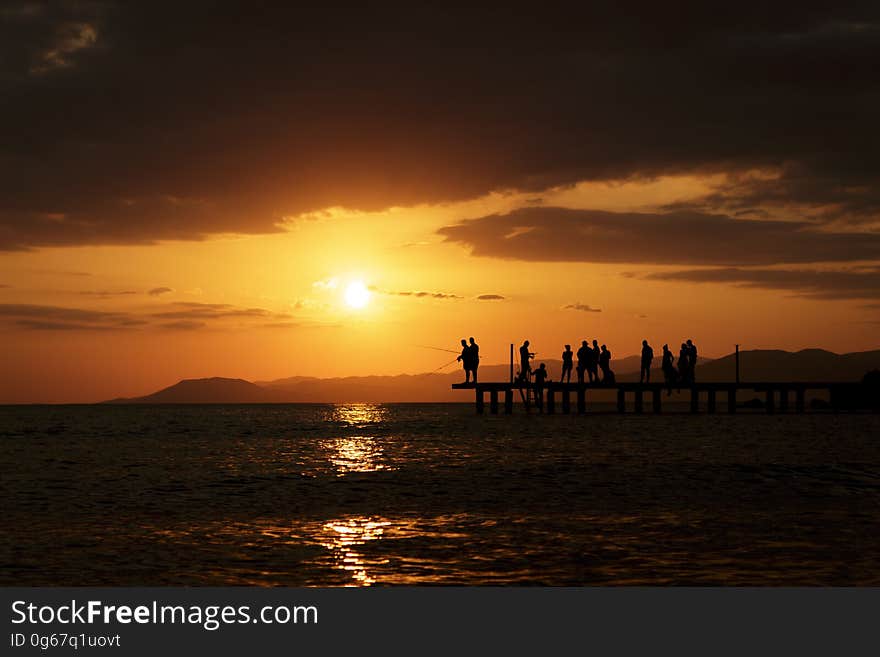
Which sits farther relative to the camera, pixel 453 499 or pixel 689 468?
pixel 689 468

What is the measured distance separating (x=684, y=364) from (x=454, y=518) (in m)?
43.1

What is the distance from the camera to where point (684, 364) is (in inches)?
2323

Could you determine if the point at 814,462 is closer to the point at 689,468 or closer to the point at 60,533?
the point at 689,468

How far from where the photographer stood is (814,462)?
30844 millimetres

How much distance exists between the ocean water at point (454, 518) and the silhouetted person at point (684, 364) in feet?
65.4

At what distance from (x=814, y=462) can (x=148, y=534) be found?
22107 mm

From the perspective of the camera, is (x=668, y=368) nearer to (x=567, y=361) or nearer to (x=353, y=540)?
(x=567, y=361)

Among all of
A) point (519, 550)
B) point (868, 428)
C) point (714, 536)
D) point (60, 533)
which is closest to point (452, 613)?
point (519, 550)

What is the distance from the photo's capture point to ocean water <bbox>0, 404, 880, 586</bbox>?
12922 millimetres

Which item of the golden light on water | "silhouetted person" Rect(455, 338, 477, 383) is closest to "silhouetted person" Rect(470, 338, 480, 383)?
"silhouetted person" Rect(455, 338, 477, 383)

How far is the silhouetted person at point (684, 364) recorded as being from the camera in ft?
191

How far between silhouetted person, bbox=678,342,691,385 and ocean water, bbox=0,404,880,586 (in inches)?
785

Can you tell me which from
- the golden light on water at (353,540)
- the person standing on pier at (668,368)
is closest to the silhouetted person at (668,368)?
the person standing on pier at (668,368)

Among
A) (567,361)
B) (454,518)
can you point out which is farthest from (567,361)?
(454,518)
